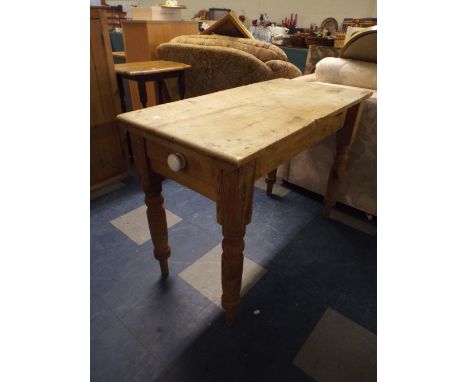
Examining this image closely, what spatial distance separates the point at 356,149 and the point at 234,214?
97 centimetres

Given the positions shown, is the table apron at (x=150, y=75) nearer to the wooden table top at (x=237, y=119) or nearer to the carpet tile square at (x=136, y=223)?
the carpet tile square at (x=136, y=223)

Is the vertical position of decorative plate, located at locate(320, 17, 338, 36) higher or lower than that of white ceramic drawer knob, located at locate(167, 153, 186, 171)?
higher

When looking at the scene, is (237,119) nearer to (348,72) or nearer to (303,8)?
(348,72)

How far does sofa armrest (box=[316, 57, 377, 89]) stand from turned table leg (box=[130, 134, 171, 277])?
3.34 feet

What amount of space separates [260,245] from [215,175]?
0.75 metres

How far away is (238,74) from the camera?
1837 millimetres

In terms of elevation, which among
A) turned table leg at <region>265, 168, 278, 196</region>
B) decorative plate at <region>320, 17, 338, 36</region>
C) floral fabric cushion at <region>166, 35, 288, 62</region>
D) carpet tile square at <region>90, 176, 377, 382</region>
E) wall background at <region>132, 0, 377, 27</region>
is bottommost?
carpet tile square at <region>90, 176, 377, 382</region>

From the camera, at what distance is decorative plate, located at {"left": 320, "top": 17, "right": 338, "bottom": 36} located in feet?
12.3

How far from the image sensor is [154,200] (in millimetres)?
957

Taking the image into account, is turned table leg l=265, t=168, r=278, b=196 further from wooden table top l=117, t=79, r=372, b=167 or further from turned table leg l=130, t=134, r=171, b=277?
turned table leg l=130, t=134, r=171, b=277

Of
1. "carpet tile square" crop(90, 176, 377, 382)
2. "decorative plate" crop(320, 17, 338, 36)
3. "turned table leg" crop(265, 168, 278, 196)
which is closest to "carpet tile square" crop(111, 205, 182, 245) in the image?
"carpet tile square" crop(90, 176, 377, 382)

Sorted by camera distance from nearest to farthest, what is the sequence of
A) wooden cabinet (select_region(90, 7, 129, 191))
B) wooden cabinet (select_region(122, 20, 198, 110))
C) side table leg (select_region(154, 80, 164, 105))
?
wooden cabinet (select_region(90, 7, 129, 191)) < side table leg (select_region(154, 80, 164, 105)) < wooden cabinet (select_region(122, 20, 198, 110))

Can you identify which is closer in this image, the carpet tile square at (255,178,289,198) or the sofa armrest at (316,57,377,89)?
the sofa armrest at (316,57,377,89)

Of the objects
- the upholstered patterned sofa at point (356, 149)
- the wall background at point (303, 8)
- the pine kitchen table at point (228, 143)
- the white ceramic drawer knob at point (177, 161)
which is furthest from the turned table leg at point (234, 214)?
the wall background at point (303, 8)
